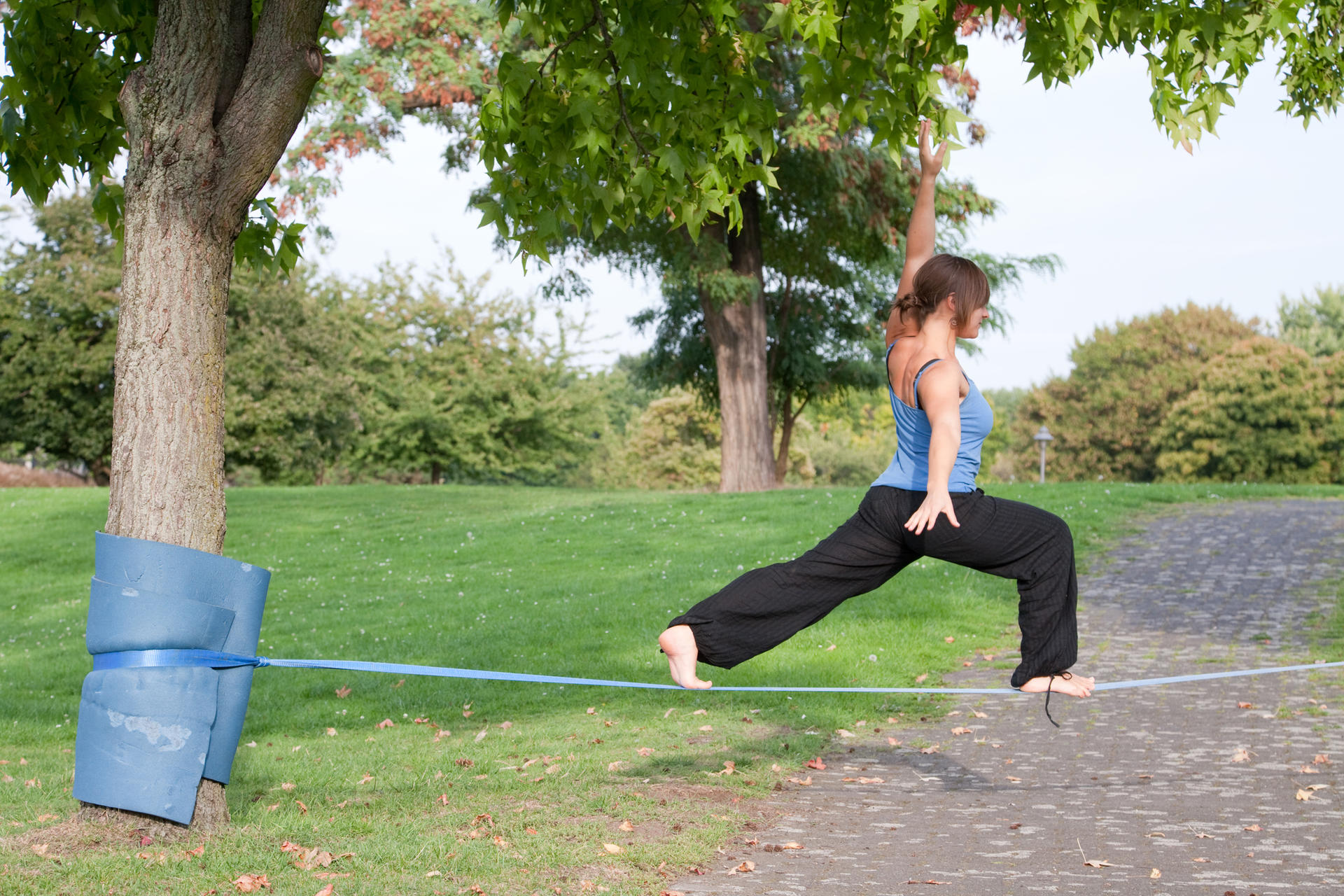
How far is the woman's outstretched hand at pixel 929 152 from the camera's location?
16.9 ft

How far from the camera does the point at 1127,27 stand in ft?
17.6

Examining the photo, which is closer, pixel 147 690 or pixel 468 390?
pixel 147 690

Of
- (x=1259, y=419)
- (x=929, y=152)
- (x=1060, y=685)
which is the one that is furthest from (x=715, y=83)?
A: (x=1259, y=419)

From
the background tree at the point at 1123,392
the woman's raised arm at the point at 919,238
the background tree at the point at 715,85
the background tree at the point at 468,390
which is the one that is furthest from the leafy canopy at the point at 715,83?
the background tree at the point at 1123,392

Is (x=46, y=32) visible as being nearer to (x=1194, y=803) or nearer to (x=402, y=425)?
(x=1194, y=803)

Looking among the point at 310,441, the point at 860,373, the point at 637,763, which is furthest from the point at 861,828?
the point at 310,441

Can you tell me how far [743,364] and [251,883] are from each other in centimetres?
1886

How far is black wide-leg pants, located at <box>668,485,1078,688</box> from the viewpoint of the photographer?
15.0 ft

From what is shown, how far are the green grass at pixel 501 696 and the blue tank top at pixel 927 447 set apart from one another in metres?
1.94

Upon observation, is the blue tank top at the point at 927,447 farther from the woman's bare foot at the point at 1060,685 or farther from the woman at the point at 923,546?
the woman's bare foot at the point at 1060,685

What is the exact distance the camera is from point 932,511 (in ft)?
14.3

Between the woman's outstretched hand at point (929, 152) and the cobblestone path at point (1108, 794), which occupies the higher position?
the woman's outstretched hand at point (929, 152)

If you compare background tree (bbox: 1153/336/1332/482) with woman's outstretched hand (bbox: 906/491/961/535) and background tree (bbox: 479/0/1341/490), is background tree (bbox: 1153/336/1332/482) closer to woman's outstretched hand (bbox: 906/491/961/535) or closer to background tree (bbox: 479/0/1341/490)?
background tree (bbox: 479/0/1341/490)

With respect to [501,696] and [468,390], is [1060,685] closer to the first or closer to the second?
[501,696]
